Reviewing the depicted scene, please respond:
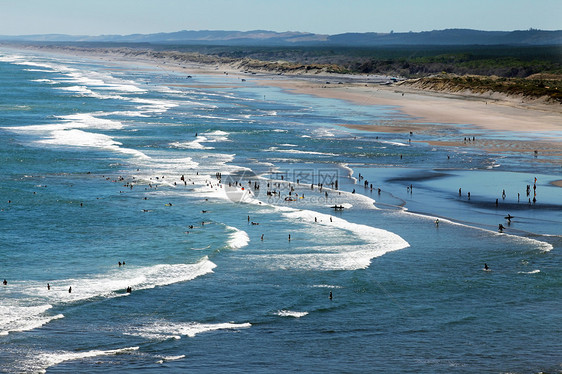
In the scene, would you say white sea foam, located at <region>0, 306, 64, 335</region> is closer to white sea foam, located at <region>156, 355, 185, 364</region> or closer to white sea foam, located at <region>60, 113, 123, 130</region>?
white sea foam, located at <region>156, 355, 185, 364</region>

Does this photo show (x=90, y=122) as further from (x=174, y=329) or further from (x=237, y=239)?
(x=174, y=329)

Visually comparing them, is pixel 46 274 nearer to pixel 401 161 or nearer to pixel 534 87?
pixel 401 161

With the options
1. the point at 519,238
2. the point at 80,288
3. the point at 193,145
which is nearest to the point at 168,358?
the point at 80,288

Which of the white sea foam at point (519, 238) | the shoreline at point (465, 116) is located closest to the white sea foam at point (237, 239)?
the white sea foam at point (519, 238)

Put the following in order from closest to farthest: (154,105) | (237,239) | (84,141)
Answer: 1. (237,239)
2. (84,141)
3. (154,105)

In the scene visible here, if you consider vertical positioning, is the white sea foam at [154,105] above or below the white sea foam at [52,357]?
above

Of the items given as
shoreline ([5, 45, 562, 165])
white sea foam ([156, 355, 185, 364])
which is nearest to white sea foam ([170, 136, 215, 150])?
shoreline ([5, 45, 562, 165])

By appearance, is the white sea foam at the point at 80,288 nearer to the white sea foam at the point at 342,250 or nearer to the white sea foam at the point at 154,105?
the white sea foam at the point at 342,250
